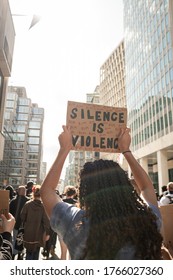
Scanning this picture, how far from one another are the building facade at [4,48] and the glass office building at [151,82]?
16939mm

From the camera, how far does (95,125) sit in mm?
3271

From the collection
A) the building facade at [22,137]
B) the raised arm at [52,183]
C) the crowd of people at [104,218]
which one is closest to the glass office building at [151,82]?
the raised arm at [52,183]

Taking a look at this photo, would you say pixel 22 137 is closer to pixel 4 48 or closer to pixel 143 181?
pixel 4 48

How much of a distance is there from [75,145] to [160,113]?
33187mm

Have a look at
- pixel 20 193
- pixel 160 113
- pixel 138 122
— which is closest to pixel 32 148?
pixel 138 122

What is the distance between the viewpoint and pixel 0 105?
1131 inches

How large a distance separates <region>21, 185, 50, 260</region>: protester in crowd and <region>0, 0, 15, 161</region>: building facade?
2226 centimetres

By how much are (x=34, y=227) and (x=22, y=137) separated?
10202 centimetres

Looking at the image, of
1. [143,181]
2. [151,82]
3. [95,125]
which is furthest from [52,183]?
[151,82]

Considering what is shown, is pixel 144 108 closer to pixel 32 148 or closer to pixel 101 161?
pixel 101 161

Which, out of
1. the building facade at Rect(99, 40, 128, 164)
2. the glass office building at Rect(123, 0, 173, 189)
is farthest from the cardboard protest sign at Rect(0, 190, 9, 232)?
the building facade at Rect(99, 40, 128, 164)

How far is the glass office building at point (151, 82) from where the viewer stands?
32875 mm

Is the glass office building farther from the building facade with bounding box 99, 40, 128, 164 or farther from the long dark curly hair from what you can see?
the long dark curly hair

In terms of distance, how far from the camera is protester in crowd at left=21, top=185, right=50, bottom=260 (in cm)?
556
